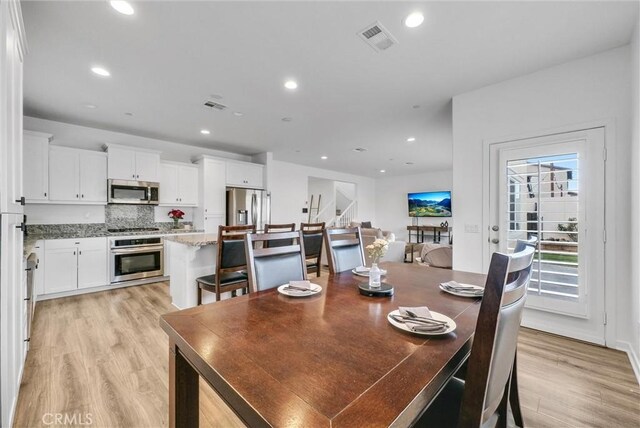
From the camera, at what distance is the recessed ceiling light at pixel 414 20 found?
6.55 feet

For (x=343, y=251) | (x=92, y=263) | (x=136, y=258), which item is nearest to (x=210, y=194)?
(x=136, y=258)

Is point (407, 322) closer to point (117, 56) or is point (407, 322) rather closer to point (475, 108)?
point (475, 108)

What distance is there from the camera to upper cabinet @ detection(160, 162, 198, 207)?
5102mm

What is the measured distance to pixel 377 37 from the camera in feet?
7.36

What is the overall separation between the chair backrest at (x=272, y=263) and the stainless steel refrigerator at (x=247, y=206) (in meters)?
4.13

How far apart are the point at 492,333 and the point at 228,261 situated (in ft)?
7.60

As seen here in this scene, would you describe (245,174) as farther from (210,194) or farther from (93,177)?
(93,177)

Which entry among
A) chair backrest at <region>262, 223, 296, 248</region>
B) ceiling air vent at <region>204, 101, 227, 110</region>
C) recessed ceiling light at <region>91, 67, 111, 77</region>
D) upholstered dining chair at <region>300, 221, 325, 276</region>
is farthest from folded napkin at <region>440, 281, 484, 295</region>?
recessed ceiling light at <region>91, 67, 111, 77</region>

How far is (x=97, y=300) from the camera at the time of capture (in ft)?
12.5

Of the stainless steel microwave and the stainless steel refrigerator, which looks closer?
the stainless steel microwave

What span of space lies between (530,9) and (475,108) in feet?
4.17

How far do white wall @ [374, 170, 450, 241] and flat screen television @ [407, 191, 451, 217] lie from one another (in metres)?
0.21

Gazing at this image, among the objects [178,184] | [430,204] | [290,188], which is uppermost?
[290,188]

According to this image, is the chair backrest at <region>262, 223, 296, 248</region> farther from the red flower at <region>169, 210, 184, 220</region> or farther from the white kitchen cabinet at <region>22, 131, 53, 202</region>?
the white kitchen cabinet at <region>22, 131, 53, 202</region>
